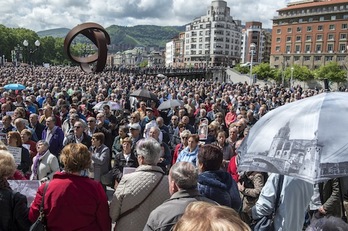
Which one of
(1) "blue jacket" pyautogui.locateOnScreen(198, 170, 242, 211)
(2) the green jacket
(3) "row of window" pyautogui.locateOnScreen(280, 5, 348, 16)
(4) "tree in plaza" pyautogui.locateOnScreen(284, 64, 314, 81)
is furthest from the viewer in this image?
(3) "row of window" pyautogui.locateOnScreen(280, 5, 348, 16)

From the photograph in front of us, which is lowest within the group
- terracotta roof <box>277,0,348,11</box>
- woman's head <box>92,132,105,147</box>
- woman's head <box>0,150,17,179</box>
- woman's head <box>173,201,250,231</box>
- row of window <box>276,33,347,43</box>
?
woman's head <box>92,132,105,147</box>

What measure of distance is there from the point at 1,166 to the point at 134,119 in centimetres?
553

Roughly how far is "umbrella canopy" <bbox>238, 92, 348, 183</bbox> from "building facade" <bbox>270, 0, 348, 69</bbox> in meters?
79.9

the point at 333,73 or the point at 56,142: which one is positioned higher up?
the point at 333,73

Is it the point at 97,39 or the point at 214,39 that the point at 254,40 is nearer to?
the point at 214,39

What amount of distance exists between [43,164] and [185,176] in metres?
2.94

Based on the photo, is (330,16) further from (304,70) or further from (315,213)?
(315,213)

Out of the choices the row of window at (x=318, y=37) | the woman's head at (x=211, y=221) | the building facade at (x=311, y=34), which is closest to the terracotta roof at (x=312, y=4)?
the building facade at (x=311, y=34)

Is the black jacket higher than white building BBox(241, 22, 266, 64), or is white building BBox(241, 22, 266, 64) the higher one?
white building BBox(241, 22, 266, 64)

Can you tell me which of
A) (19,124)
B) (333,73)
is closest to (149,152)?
(19,124)

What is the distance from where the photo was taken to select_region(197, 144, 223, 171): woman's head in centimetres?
355

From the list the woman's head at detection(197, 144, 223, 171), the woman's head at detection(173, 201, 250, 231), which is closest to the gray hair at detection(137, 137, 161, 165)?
the woman's head at detection(197, 144, 223, 171)

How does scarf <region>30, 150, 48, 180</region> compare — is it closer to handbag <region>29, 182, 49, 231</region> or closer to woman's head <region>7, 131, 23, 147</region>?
woman's head <region>7, 131, 23, 147</region>

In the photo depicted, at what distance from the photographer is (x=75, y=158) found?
3.28 meters
